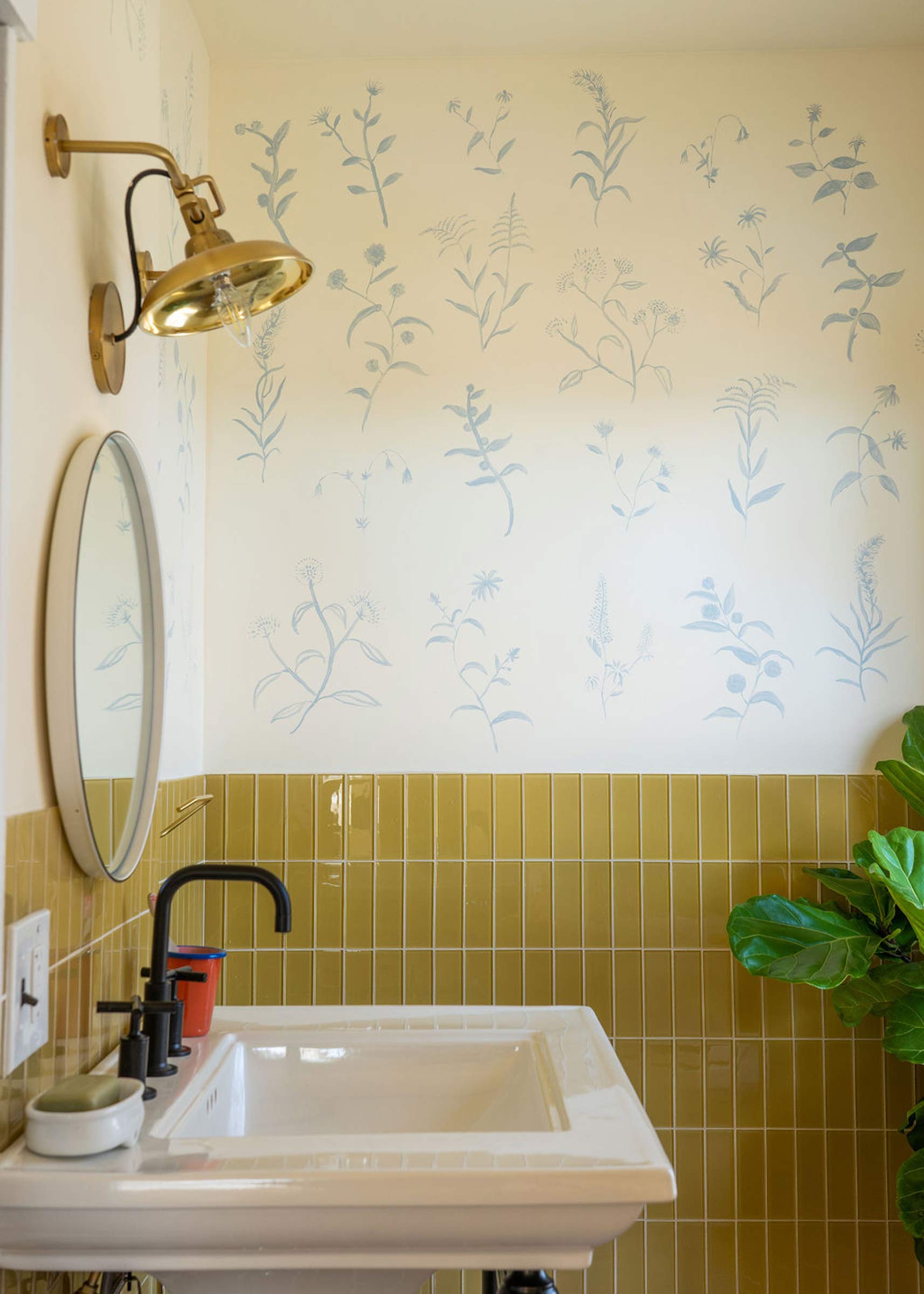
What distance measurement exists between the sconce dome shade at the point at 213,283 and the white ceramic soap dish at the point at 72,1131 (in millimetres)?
891

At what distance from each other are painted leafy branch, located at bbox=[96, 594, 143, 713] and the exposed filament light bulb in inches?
14.9

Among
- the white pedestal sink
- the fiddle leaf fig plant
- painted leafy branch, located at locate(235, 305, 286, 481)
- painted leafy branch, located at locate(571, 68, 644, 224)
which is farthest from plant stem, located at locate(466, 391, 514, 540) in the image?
the white pedestal sink

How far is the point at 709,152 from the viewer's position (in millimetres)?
2305

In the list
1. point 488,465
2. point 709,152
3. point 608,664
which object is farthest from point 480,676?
point 709,152

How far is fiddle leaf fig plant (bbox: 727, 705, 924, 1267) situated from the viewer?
1829 mm

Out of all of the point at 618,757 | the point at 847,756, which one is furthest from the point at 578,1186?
the point at 847,756

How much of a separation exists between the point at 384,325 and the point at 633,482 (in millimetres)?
614

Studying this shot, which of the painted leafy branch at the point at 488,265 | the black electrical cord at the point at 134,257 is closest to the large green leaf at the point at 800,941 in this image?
the painted leafy branch at the point at 488,265

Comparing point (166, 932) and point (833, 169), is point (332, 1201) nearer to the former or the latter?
point (166, 932)

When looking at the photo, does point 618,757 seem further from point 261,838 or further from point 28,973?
point 28,973

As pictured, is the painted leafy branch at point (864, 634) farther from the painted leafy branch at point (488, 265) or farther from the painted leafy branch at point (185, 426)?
the painted leafy branch at point (185, 426)

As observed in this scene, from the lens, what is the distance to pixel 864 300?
2285mm

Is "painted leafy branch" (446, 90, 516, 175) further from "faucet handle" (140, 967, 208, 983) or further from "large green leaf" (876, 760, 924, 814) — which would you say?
"faucet handle" (140, 967, 208, 983)

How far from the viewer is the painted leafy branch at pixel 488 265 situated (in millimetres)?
2285
